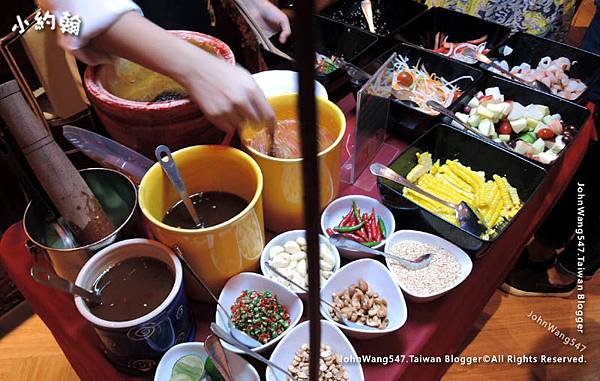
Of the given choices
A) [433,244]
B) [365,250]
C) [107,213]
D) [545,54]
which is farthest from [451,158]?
[107,213]

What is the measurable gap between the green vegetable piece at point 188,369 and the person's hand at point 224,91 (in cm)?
36

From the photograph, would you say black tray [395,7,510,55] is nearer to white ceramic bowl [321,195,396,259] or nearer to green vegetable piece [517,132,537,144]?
green vegetable piece [517,132,537,144]

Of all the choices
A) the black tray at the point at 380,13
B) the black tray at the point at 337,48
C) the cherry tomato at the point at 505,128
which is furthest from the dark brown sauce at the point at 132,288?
the black tray at the point at 380,13

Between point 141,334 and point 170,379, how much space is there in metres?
0.10

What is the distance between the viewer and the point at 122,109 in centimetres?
77

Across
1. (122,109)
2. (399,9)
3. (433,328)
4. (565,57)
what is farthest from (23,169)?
(565,57)

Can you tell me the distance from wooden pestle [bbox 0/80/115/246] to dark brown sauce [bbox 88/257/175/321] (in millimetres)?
100

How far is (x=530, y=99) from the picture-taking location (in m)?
1.20

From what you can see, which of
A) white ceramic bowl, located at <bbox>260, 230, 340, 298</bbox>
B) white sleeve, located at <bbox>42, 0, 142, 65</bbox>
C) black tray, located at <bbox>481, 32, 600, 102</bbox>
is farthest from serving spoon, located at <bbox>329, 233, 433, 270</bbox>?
black tray, located at <bbox>481, 32, 600, 102</bbox>

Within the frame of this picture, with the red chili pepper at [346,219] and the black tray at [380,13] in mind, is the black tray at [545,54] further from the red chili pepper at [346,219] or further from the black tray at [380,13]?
the red chili pepper at [346,219]

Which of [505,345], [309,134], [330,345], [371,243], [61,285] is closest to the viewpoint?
[309,134]

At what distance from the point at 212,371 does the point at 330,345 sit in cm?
18

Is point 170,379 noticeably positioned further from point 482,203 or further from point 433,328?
point 482,203

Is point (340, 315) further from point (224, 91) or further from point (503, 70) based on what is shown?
point (503, 70)
